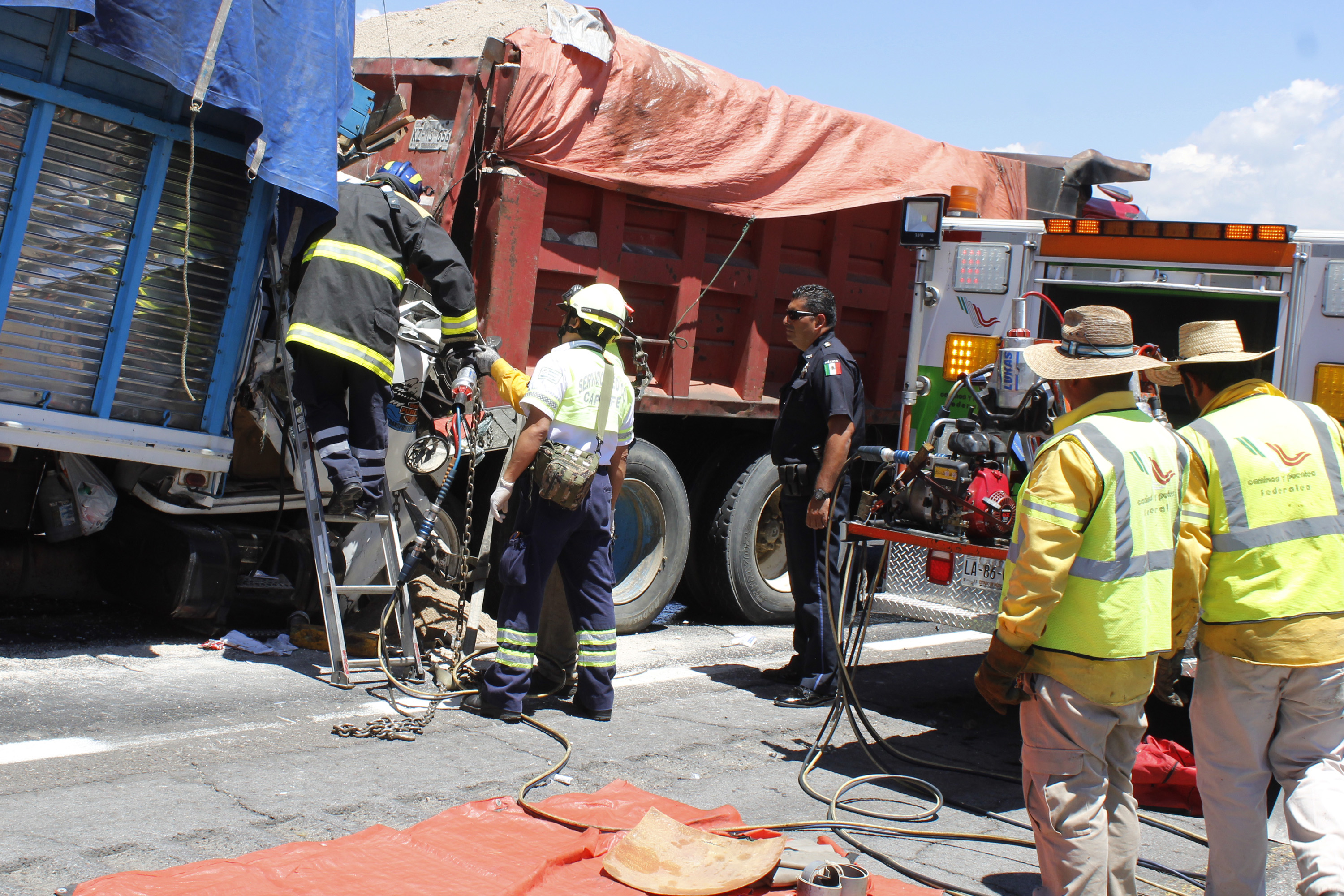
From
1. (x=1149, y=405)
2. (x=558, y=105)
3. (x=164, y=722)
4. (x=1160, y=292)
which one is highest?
(x=558, y=105)

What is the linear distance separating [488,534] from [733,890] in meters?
3.06

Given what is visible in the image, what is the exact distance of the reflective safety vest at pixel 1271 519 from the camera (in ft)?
10.4

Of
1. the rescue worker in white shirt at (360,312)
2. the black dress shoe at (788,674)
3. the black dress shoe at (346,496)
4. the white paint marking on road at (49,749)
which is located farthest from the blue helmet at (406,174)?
the black dress shoe at (788,674)

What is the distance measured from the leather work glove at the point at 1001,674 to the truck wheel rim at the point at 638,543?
3373 millimetres

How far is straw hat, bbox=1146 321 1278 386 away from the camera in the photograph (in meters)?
3.37

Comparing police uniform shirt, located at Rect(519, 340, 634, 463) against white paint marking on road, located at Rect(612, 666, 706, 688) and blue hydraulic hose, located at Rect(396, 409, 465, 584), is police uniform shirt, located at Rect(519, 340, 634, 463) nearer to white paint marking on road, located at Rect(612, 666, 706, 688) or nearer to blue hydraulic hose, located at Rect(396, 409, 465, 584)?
blue hydraulic hose, located at Rect(396, 409, 465, 584)

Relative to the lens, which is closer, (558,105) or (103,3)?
(103,3)

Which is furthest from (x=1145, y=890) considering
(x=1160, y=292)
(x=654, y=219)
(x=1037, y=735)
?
(x=654, y=219)

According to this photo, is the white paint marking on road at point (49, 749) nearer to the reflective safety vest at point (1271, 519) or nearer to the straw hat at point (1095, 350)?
the straw hat at point (1095, 350)

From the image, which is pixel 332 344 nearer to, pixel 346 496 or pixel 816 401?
pixel 346 496

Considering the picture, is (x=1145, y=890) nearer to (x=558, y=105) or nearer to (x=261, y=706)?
(x=261, y=706)

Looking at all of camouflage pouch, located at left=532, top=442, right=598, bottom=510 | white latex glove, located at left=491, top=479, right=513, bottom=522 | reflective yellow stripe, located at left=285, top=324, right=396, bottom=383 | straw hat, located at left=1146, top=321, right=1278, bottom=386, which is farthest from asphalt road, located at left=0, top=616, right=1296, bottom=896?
straw hat, located at left=1146, top=321, right=1278, bottom=386

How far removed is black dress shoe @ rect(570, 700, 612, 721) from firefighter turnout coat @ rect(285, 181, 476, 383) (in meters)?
1.58

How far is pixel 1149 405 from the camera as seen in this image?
4707mm
